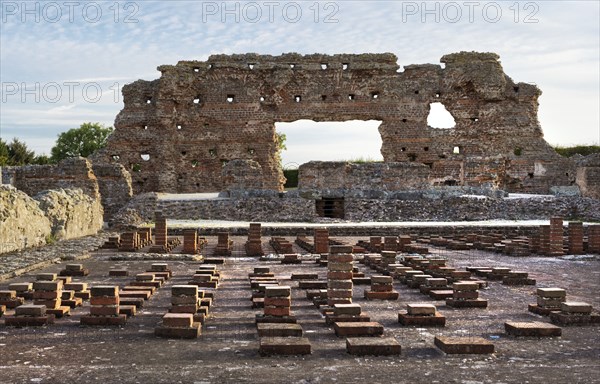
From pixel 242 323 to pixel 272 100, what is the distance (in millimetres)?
29397

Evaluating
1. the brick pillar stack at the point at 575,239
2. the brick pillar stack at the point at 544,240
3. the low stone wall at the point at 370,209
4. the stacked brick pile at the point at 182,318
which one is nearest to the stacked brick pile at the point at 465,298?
the stacked brick pile at the point at 182,318

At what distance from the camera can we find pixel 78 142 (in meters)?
66.4

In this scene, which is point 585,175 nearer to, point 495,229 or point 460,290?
point 495,229

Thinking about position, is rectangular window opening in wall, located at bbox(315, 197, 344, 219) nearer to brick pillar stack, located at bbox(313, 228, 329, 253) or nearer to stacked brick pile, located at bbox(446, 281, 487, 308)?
brick pillar stack, located at bbox(313, 228, 329, 253)

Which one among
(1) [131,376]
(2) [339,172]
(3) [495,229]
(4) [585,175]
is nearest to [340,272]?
(1) [131,376]

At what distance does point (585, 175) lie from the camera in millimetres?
26094

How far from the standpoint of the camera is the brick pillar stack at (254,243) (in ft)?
44.4

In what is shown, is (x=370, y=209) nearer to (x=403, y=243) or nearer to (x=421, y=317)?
(x=403, y=243)

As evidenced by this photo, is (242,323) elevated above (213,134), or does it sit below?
below

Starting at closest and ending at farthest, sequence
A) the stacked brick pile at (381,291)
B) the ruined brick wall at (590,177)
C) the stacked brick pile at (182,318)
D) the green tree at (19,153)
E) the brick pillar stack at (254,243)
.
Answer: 1. the stacked brick pile at (182,318)
2. the stacked brick pile at (381,291)
3. the brick pillar stack at (254,243)
4. the ruined brick wall at (590,177)
5. the green tree at (19,153)

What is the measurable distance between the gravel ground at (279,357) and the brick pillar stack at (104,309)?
5.4 inches

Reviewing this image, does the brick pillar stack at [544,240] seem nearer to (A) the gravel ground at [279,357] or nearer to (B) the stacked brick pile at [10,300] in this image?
(A) the gravel ground at [279,357]

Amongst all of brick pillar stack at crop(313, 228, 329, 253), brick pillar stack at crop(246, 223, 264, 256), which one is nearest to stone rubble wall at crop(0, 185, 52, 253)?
brick pillar stack at crop(246, 223, 264, 256)

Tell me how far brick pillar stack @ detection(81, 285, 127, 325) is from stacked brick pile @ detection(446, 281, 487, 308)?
359 cm
